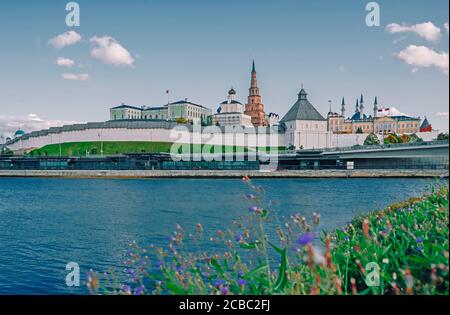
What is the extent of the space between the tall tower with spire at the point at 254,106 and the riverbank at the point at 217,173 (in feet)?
176

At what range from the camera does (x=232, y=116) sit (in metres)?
112

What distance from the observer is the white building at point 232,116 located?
4363 inches

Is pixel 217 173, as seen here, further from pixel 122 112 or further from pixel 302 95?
pixel 122 112

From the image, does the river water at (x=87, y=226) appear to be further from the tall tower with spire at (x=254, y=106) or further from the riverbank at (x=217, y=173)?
the tall tower with spire at (x=254, y=106)

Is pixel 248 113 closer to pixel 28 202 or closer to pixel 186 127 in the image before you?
pixel 186 127

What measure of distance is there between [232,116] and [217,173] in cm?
4964

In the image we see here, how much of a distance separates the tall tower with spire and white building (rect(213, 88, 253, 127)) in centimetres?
243

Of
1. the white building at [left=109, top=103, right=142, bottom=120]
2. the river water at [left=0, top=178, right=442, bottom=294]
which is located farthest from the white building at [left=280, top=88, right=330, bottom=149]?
the white building at [left=109, top=103, right=142, bottom=120]

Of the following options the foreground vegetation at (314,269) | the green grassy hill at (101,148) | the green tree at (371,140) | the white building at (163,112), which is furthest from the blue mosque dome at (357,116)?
the foreground vegetation at (314,269)

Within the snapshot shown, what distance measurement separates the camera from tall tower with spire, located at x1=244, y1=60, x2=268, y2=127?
11781 centimetres

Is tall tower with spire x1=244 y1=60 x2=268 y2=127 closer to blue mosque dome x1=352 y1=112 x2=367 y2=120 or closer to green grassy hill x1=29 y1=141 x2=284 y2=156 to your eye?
blue mosque dome x1=352 y1=112 x2=367 y2=120

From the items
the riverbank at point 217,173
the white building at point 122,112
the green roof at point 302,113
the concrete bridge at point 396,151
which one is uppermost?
the white building at point 122,112

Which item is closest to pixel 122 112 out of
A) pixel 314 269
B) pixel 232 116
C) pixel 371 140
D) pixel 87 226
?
pixel 232 116

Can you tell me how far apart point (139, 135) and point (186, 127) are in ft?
44.2
